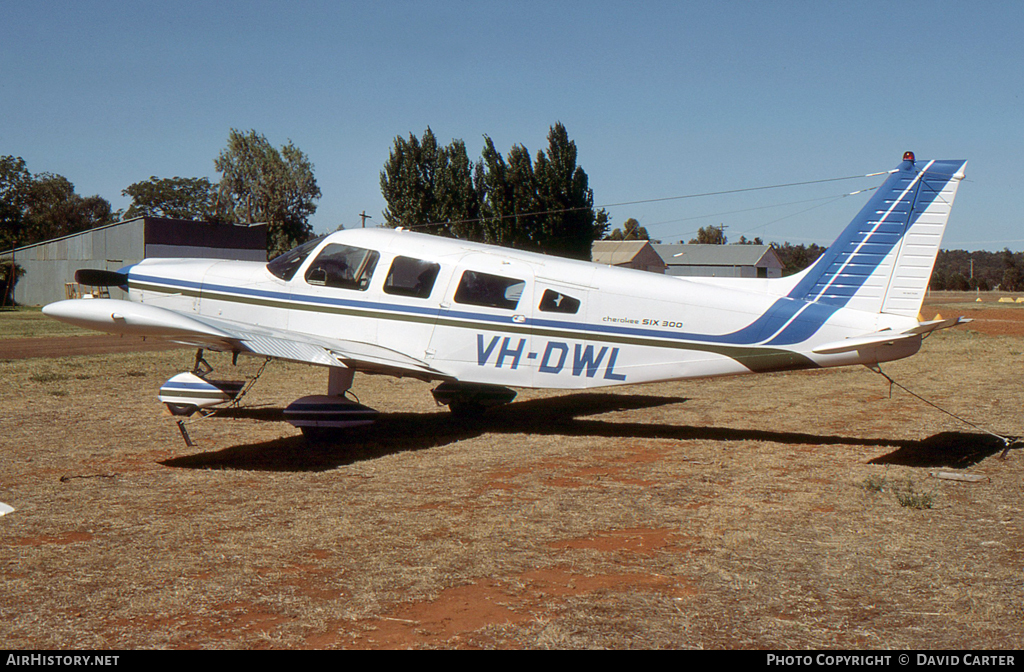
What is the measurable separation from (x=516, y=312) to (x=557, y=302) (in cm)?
54

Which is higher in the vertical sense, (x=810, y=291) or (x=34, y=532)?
(x=810, y=291)

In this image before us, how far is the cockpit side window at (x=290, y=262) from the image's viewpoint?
10.4 meters

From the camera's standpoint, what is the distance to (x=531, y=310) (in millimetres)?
9883

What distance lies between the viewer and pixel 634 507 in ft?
22.9

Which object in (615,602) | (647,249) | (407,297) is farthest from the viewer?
(647,249)

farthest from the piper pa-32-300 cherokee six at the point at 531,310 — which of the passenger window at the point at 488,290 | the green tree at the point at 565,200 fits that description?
the green tree at the point at 565,200

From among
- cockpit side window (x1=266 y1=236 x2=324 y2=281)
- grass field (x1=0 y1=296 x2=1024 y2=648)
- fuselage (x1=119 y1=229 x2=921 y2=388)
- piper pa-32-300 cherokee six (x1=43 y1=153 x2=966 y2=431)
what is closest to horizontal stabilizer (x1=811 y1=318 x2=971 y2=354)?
piper pa-32-300 cherokee six (x1=43 y1=153 x2=966 y2=431)

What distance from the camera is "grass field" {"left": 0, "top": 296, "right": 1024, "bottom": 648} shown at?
438 centimetres

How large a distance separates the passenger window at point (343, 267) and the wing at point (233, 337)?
76 centimetres

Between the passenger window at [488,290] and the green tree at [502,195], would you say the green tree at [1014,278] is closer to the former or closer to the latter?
the green tree at [502,195]

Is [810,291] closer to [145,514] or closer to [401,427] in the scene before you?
[401,427]

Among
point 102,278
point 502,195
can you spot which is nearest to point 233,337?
point 102,278
